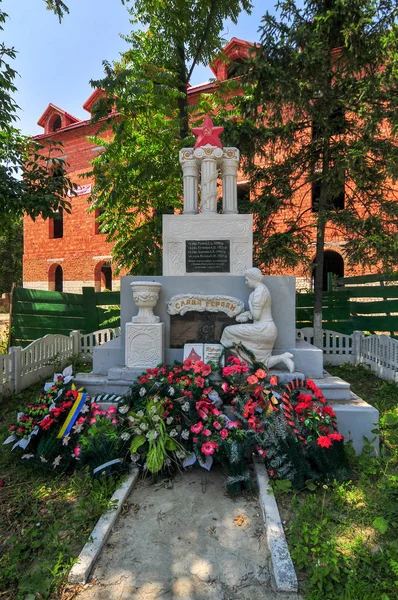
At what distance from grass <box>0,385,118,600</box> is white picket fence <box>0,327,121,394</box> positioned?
250cm

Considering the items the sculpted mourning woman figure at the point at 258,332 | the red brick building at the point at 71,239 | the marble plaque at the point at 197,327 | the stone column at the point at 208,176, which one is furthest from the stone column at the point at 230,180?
the red brick building at the point at 71,239

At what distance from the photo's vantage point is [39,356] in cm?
660

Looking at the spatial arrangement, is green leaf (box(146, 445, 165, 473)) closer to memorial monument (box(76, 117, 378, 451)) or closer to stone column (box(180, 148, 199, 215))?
memorial monument (box(76, 117, 378, 451))

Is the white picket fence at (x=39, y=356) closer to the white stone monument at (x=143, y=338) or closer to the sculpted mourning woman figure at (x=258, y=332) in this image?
the white stone monument at (x=143, y=338)

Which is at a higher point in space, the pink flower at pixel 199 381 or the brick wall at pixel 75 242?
the brick wall at pixel 75 242

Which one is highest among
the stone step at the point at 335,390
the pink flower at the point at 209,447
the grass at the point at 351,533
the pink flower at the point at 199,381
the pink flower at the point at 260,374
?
the pink flower at the point at 260,374

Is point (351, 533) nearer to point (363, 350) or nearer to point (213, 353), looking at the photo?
point (213, 353)

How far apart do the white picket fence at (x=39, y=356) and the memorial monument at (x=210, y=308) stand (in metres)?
2.19

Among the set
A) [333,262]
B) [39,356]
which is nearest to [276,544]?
[39,356]

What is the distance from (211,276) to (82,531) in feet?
10.3

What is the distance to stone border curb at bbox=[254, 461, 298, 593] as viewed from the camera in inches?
75.5

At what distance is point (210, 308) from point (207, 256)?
0.94 meters

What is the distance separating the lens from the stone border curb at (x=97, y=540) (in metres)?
1.98

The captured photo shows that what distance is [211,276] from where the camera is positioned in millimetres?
4629
